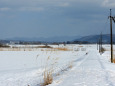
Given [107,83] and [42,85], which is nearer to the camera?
[107,83]

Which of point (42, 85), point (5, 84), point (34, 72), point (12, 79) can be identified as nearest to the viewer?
point (42, 85)

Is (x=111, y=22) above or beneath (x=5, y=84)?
above

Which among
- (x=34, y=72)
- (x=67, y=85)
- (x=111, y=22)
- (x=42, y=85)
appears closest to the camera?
(x=67, y=85)

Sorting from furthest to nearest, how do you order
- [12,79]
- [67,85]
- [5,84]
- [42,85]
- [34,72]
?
[34,72] < [12,79] < [5,84] < [42,85] < [67,85]

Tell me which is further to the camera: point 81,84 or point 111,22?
point 111,22

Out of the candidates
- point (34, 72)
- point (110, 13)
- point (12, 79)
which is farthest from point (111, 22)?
point (12, 79)

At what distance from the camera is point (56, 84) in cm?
706

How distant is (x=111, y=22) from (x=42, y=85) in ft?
55.4

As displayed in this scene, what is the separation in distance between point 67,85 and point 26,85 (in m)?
1.96

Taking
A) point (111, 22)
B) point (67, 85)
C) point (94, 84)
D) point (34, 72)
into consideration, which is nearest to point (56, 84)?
point (67, 85)

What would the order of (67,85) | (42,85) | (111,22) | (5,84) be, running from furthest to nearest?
(111,22) < (5,84) < (42,85) < (67,85)

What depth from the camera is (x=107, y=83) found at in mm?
6918

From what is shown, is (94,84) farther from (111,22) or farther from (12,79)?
(111,22)

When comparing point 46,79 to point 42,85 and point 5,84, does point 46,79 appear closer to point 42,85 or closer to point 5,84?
point 42,85
